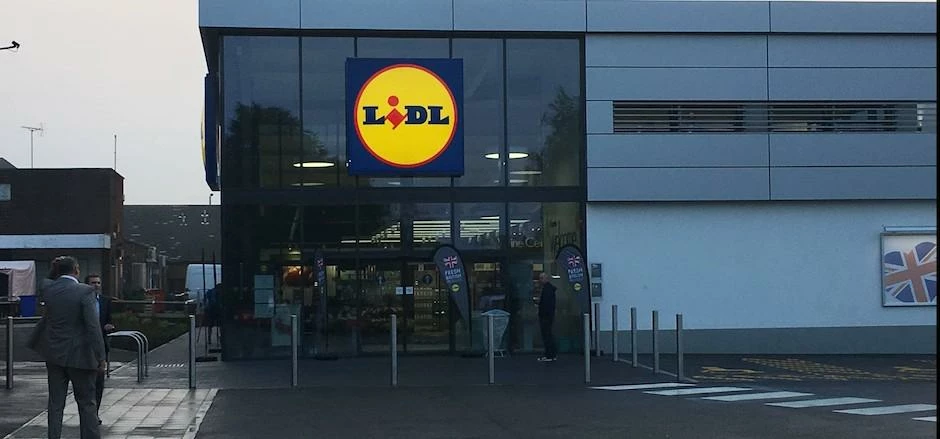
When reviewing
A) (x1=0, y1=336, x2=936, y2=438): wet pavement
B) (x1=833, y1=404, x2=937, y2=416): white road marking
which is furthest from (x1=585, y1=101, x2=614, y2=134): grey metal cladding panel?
(x1=833, y1=404, x2=937, y2=416): white road marking

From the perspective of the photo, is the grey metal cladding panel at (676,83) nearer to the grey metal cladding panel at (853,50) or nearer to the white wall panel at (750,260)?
the grey metal cladding panel at (853,50)

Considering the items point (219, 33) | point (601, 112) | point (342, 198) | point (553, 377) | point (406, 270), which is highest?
point (219, 33)

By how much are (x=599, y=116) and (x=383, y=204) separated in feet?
15.4

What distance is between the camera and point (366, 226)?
2297 cm

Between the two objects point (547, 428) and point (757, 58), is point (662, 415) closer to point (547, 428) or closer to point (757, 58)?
point (547, 428)

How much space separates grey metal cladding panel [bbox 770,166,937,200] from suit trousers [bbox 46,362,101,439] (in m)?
16.9

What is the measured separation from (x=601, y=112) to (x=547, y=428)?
12.3m

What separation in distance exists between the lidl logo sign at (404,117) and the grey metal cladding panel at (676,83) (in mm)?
2951

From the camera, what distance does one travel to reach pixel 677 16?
936 inches

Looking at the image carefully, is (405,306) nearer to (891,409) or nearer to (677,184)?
(677,184)

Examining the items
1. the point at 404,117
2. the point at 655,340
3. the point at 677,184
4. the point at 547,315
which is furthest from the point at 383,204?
the point at 655,340

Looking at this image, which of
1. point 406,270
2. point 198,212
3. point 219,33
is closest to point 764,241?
point 406,270

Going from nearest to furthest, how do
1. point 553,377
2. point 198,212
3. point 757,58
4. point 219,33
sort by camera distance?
point 553,377, point 219,33, point 757,58, point 198,212

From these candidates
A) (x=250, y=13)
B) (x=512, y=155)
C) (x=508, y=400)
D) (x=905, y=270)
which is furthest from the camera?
(x=905, y=270)
